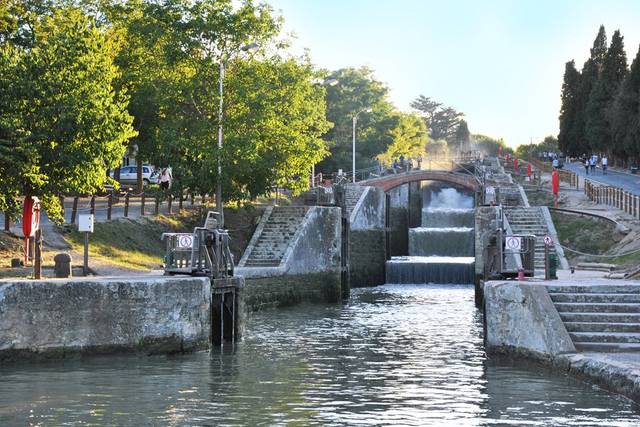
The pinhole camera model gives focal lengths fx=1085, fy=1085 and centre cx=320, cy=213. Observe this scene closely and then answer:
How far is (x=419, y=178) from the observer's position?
73.5 m

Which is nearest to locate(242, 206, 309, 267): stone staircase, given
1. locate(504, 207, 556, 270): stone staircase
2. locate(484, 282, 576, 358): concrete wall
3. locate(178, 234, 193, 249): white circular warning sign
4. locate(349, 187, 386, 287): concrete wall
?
locate(349, 187, 386, 287): concrete wall

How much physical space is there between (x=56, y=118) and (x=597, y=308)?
1666cm

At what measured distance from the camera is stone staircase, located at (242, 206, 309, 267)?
4466 centimetres

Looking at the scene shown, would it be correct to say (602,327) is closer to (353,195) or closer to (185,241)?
(185,241)

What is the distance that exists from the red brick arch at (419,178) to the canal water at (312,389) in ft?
136

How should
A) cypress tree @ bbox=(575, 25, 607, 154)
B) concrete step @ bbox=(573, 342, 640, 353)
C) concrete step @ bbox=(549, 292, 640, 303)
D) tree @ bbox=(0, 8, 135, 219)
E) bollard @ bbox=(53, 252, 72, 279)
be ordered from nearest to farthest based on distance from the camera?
1. concrete step @ bbox=(573, 342, 640, 353)
2. concrete step @ bbox=(549, 292, 640, 303)
3. bollard @ bbox=(53, 252, 72, 279)
4. tree @ bbox=(0, 8, 135, 219)
5. cypress tree @ bbox=(575, 25, 607, 154)

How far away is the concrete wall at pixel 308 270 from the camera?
A: 4097 centimetres

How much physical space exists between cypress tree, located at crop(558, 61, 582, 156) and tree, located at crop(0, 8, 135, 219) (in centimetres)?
7795

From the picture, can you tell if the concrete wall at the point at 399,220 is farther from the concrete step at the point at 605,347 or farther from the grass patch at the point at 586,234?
the concrete step at the point at 605,347

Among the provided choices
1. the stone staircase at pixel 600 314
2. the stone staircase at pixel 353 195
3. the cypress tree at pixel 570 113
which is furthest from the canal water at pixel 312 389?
the cypress tree at pixel 570 113

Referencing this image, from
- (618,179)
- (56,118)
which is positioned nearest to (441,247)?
(618,179)

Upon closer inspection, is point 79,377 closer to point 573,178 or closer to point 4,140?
point 4,140

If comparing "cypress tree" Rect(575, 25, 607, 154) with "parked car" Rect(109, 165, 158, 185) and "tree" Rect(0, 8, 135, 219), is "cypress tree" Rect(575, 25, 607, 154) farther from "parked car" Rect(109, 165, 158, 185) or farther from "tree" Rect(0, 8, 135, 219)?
"tree" Rect(0, 8, 135, 219)

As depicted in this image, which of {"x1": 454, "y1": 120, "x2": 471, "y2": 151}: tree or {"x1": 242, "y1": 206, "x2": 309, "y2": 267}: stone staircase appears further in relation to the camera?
{"x1": 454, "y1": 120, "x2": 471, "y2": 151}: tree
